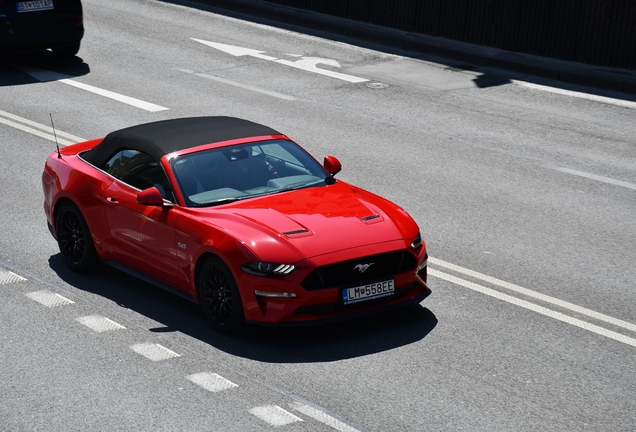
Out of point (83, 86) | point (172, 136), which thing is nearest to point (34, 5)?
point (83, 86)

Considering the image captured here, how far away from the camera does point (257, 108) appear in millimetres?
15844

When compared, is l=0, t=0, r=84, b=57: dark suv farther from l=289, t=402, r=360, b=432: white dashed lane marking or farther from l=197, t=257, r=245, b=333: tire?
l=289, t=402, r=360, b=432: white dashed lane marking

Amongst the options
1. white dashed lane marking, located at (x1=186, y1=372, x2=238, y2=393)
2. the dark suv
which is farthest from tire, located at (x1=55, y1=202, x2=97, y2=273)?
the dark suv

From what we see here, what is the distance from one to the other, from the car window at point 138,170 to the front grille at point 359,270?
162 centimetres

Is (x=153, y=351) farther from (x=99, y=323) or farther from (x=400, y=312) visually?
(x=400, y=312)

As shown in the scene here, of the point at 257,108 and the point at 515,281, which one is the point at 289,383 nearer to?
the point at 515,281

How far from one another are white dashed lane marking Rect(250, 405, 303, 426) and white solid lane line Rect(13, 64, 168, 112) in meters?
9.71

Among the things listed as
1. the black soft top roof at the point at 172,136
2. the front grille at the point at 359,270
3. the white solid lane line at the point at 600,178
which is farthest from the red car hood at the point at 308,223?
the white solid lane line at the point at 600,178

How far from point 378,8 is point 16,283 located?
1406 cm

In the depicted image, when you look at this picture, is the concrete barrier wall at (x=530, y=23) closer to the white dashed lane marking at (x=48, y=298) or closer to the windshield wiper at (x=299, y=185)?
the windshield wiper at (x=299, y=185)

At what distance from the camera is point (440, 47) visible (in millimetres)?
19828

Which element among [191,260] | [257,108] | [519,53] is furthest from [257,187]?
[519,53]

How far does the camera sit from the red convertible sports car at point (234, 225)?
754cm

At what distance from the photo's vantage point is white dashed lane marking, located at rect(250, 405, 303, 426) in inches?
252
